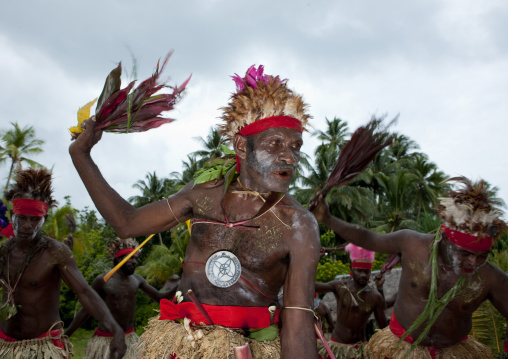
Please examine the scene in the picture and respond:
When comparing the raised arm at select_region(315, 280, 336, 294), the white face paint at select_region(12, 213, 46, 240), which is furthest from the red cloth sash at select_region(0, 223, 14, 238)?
the raised arm at select_region(315, 280, 336, 294)

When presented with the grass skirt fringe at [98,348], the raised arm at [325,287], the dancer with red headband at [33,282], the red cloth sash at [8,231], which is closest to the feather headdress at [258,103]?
the dancer with red headband at [33,282]

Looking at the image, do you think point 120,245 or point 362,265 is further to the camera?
point 120,245

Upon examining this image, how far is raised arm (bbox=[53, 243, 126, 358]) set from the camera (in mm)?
4107

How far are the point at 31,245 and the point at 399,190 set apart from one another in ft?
93.2

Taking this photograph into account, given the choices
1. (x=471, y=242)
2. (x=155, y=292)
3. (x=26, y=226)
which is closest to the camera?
(x=471, y=242)

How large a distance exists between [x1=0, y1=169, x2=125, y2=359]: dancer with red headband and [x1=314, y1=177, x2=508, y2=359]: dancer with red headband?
2589 mm

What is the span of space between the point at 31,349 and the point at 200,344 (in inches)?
109

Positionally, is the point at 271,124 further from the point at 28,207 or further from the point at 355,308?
the point at 355,308

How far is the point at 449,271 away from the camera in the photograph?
4504 mm

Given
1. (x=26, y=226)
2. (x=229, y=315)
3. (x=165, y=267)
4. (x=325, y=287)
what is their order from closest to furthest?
1. (x=229, y=315)
2. (x=26, y=226)
3. (x=325, y=287)
4. (x=165, y=267)

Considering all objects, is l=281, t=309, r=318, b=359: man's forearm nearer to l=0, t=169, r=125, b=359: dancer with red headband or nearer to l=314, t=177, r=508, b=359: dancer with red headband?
l=314, t=177, r=508, b=359: dancer with red headband

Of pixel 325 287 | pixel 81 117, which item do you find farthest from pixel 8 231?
pixel 325 287

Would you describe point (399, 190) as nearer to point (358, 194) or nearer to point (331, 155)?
point (358, 194)

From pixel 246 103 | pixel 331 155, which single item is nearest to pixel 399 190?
pixel 331 155
